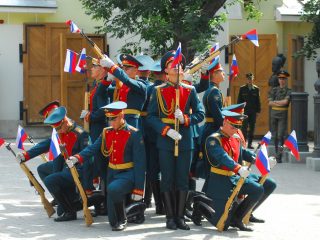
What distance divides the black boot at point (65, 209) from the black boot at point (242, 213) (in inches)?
75.9

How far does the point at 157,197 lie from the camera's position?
11.6 metres

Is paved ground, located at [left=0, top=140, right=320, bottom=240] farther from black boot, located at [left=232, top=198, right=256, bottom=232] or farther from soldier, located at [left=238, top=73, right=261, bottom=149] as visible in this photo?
soldier, located at [left=238, top=73, right=261, bottom=149]

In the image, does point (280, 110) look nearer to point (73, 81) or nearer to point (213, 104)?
point (73, 81)

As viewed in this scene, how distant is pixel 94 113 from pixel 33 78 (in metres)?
10.9

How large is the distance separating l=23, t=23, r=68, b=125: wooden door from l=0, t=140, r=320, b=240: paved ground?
8.31 m

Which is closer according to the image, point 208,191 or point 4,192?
point 208,191

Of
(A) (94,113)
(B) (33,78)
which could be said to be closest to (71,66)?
(A) (94,113)

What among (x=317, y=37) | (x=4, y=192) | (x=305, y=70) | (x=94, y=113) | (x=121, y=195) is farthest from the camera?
(x=305, y=70)

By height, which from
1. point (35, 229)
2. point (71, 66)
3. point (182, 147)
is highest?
point (71, 66)

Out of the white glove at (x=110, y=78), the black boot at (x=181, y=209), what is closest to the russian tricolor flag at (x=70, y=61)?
the white glove at (x=110, y=78)

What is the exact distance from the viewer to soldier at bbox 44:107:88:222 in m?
11.2

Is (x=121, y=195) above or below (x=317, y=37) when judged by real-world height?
below

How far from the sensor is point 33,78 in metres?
22.7

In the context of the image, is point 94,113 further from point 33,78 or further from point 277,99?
point 33,78
